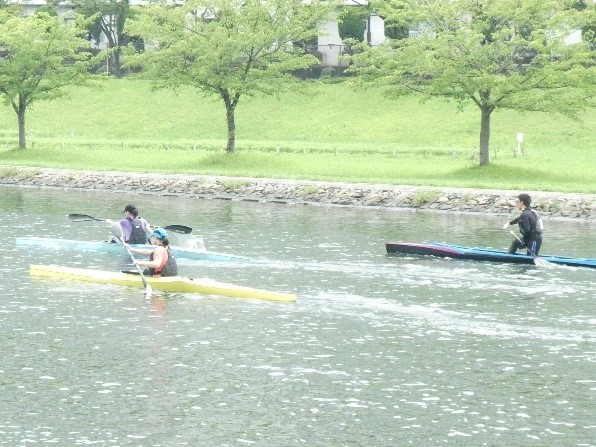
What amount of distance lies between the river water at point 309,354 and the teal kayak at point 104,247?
384 mm

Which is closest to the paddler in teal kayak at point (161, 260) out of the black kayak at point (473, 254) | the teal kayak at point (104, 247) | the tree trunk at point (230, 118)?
the teal kayak at point (104, 247)

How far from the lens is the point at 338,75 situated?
285ft

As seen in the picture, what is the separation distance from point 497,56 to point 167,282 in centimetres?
2747

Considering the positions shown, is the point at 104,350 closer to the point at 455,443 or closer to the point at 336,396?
the point at 336,396

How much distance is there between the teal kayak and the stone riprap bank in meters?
15.2

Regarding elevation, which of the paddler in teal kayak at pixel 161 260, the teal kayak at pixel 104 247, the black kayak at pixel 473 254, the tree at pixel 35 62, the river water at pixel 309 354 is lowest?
the river water at pixel 309 354

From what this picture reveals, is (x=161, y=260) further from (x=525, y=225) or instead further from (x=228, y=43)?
(x=228, y=43)

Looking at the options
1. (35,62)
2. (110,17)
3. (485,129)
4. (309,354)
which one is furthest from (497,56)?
(110,17)

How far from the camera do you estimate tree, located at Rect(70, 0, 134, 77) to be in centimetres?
9269

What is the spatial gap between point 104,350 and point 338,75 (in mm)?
63055

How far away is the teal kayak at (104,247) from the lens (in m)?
36.3

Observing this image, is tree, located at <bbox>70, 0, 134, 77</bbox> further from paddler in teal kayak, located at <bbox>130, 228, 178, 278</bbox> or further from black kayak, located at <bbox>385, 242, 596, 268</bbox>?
paddler in teal kayak, located at <bbox>130, 228, 178, 278</bbox>

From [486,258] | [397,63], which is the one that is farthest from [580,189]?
[486,258]

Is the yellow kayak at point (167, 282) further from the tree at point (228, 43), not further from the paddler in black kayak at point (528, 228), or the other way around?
the tree at point (228, 43)
